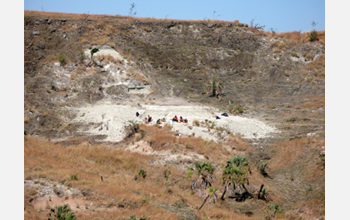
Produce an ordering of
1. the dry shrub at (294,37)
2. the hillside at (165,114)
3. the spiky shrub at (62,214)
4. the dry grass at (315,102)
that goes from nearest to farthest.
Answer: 1. the spiky shrub at (62,214)
2. the hillside at (165,114)
3. the dry grass at (315,102)
4. the dry shrub at (294,37)

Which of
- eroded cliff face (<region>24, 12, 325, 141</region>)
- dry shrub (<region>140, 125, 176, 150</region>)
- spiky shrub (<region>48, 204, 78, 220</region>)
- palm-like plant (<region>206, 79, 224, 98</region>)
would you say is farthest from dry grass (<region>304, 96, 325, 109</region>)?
spiky shrub (<region>48, 204, 78, 220</region>)

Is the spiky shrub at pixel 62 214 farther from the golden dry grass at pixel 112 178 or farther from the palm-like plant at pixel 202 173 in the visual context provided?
the palm-like plant at pixel 202 173

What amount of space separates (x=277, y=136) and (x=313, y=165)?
26.2 ft

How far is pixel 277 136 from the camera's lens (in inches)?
1367

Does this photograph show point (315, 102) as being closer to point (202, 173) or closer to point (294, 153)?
point (294, 153)

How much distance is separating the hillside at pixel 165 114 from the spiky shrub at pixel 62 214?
0.37 m

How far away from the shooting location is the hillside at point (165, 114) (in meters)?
20.5

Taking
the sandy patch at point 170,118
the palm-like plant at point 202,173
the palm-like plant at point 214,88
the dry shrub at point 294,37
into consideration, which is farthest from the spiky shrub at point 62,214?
the dry shrub at point 294,37

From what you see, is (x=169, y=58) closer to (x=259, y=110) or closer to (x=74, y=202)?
(x=259, y=110)

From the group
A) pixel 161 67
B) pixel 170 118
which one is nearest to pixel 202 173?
pixel 170 118

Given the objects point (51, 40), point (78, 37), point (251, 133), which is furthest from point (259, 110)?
point (51, 40)

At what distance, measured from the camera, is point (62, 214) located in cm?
→ 1536

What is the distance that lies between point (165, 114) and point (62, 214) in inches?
914

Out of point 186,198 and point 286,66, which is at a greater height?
point 286,66
